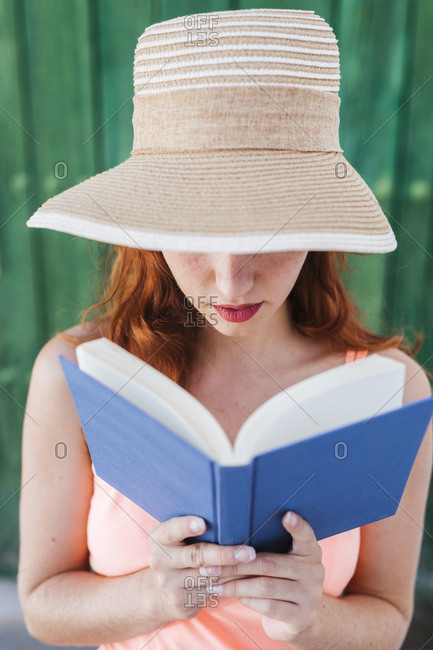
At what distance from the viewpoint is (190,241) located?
538 millimetres

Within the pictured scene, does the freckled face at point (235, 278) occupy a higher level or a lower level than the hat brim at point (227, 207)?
lower

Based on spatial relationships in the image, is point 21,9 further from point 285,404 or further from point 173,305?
point 285,404

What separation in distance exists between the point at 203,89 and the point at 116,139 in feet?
2.43

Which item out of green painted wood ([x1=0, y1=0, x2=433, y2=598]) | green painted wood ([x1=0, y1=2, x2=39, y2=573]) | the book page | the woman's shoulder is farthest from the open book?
green painted wood ([x1=0, y1=2, x2=39, y2=573])

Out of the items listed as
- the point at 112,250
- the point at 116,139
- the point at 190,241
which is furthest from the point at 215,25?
the point at 116,139

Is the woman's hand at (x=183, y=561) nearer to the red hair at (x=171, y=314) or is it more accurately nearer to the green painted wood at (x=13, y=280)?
the red hair at (x=171, y=314)

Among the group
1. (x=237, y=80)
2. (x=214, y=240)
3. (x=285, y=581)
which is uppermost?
(x=237, y=80)

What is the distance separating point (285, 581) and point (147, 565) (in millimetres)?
257

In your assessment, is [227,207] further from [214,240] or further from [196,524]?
[196,524]

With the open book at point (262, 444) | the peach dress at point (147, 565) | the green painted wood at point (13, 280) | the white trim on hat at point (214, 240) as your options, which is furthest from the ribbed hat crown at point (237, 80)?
the green painted wood at point (13, 280)

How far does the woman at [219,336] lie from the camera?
1.90 feet

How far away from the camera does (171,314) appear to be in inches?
36.8

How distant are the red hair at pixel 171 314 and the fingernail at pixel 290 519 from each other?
35cm

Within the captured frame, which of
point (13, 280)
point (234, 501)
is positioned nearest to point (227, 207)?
point (234, 501)
